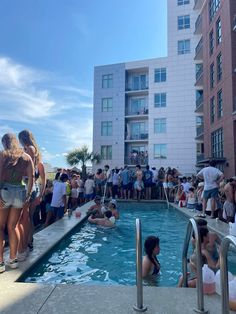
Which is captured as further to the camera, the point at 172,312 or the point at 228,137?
the point at 228,137

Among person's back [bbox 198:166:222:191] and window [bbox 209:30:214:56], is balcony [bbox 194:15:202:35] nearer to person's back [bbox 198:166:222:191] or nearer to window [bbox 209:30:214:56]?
window [bbox 209:30:214:56]

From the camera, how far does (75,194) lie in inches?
535

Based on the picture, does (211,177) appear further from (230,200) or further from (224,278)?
(224,278)

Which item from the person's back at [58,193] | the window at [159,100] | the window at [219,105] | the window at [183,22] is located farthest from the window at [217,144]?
the window at [183,22]

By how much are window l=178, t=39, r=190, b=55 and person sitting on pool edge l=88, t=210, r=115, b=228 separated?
29.7 m

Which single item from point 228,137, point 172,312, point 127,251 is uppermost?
point 228,137

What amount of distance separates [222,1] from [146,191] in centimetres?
1675

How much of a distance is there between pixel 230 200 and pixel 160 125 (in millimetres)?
27415

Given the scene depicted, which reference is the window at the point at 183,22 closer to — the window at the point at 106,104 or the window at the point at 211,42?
the window at the point at 211,42

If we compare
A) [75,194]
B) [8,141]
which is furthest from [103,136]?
[8,141]

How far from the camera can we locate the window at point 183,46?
34.1m

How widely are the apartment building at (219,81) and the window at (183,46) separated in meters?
4.13

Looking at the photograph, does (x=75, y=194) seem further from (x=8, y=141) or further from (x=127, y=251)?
(x=8, y=141)

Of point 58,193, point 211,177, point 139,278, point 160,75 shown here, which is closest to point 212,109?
point 160,75
